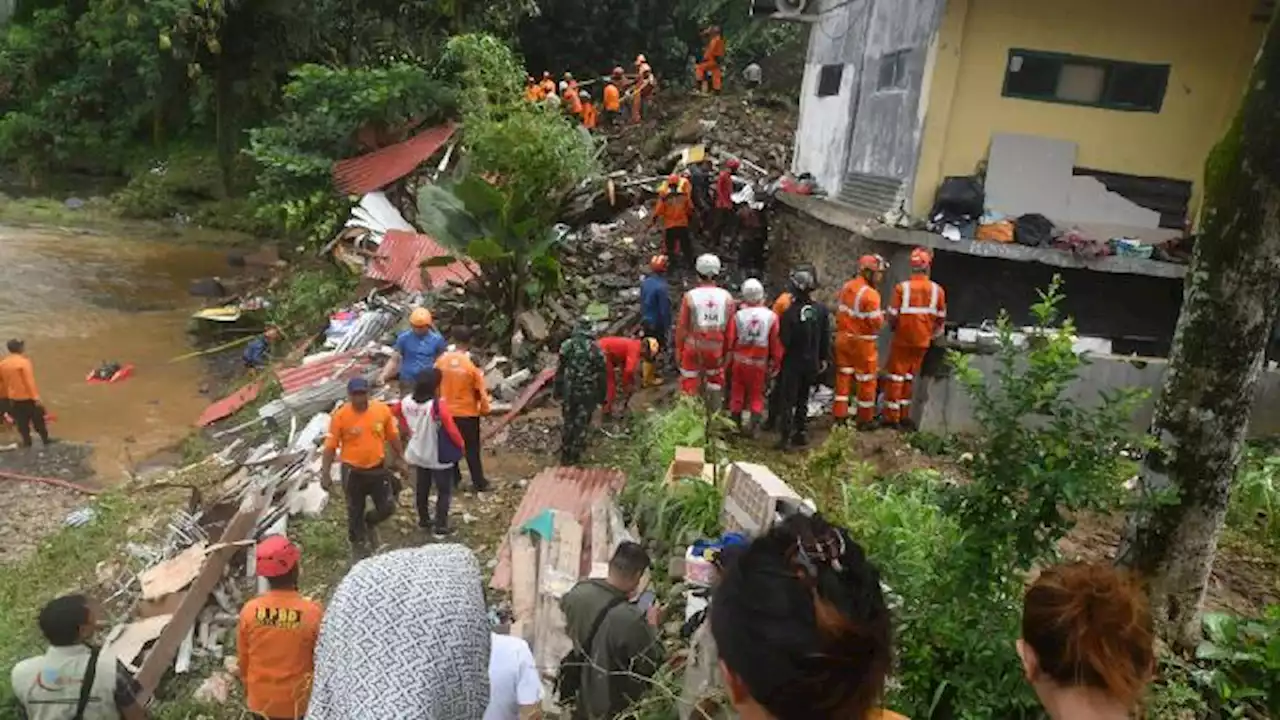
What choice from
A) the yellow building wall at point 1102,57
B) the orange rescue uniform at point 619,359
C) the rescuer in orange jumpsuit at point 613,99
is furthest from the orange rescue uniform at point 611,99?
the orange rescue uniform at point 619,359

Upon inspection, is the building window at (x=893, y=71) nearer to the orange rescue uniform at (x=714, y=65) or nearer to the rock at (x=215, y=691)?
the rock at (x=215, y=691)

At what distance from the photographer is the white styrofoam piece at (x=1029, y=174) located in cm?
892

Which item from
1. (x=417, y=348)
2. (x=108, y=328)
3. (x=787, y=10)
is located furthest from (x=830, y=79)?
(x=108, y=328)

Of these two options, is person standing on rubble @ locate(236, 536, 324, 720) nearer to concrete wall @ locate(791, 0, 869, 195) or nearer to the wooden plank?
the wooden plank

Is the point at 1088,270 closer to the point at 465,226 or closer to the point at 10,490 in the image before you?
the point at 465,226

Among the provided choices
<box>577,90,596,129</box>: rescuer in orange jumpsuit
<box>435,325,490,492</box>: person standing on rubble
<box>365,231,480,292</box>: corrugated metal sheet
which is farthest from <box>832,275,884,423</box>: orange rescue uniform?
<box>577,90,596,129</box>: rescuer in orange jumpsuit

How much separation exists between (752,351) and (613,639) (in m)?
4.66

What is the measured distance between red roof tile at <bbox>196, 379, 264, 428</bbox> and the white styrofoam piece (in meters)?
9.08

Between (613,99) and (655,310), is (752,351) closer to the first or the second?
(655,310)

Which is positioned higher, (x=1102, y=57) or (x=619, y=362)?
(x=1102, y=57)

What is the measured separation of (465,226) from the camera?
10.2 m

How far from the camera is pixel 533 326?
35.1ft

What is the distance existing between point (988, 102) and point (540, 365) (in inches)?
224

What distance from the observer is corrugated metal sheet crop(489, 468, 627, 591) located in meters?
6.68
